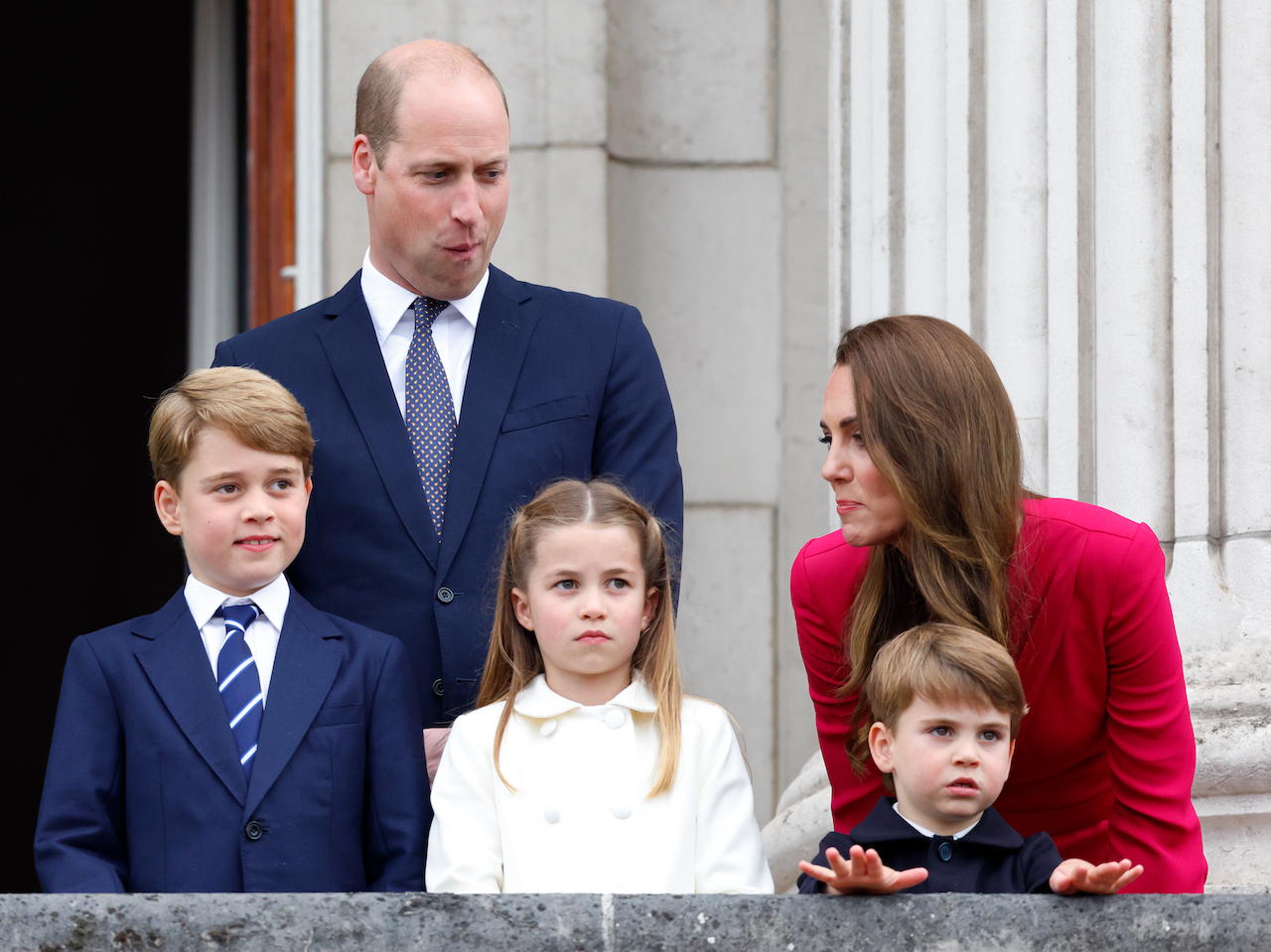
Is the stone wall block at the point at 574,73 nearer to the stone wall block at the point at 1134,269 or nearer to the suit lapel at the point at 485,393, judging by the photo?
the stone wall block at the point at 1134,269

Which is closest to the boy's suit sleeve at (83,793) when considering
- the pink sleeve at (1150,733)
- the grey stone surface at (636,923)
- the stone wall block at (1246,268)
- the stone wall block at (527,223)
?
the grey stone surface at (636,923)

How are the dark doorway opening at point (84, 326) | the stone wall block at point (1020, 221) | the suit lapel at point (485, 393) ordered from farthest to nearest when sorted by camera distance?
the dark doorway opening at point (84, 326) < the stone wall block at point (1020, 221) < the suit lapel at point (485, 393)

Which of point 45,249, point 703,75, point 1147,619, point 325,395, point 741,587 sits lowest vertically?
point 741,587

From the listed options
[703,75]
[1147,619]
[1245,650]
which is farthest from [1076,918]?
[703,75]

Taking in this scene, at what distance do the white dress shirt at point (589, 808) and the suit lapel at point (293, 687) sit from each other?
0.23 m

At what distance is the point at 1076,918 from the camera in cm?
227

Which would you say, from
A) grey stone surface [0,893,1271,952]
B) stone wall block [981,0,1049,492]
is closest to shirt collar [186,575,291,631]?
grey stone surface [0,893,1271,952]

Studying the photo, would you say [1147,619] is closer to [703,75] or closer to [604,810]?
[604,810]

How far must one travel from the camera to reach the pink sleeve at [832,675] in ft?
9.02

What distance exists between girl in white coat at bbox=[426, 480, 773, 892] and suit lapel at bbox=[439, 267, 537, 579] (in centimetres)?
16

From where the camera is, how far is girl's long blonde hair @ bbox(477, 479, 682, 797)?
8.93ft

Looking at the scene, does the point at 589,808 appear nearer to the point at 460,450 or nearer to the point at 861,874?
the point at 861,874

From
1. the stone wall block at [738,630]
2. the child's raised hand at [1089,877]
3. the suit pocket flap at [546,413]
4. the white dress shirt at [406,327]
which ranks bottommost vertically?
the stone wall block at [738,630]

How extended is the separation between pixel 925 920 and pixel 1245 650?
1.49 meters
